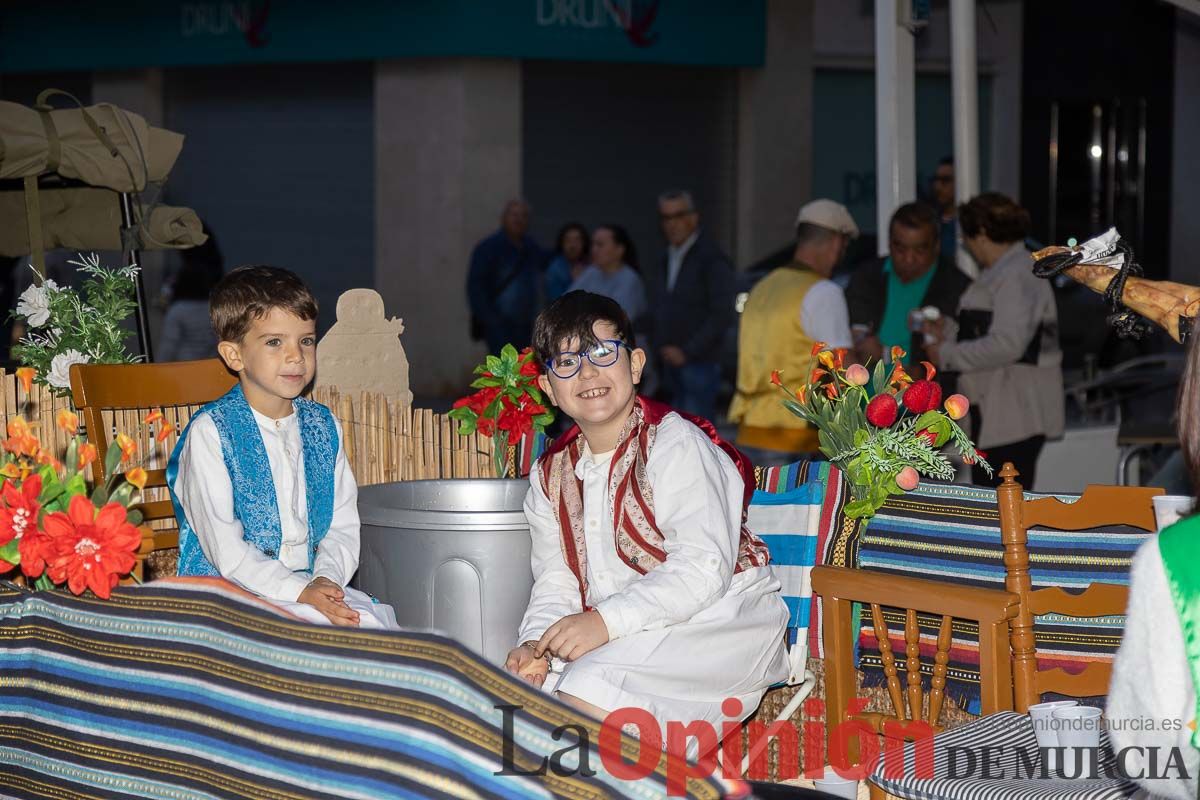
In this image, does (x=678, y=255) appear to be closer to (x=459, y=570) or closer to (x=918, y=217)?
(x=918, y=217)

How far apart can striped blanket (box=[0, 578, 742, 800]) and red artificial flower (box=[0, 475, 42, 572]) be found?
11 centimetres

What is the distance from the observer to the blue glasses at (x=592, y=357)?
3.36 meters

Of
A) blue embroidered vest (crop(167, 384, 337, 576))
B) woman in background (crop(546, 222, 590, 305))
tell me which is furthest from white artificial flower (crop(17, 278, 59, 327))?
woman in background (crop(546, 222, 590, 305))

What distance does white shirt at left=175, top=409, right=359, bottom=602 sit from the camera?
351 centimetres

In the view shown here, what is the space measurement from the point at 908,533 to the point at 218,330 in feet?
5.67

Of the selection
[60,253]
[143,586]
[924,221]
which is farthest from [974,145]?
[60,253]

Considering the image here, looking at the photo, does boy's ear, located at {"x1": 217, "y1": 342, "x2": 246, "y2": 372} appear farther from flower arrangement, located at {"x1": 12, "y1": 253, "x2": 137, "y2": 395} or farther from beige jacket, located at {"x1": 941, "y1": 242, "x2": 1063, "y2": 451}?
beige jacket, located at {"x1": 941, "y1": 242, "x2": 1063, "y2": 451}

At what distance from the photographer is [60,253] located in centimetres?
1100

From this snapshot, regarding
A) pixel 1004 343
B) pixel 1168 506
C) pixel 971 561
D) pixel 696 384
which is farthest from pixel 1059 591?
pixel 696 384

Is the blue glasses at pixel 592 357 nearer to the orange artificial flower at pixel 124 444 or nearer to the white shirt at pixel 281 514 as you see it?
the white shirt at pixel 281 514

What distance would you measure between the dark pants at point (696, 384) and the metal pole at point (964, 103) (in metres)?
1.54

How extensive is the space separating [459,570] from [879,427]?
111cm

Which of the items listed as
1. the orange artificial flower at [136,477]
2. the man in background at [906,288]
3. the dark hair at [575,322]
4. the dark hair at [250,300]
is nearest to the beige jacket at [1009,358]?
the man in background at [906,288]

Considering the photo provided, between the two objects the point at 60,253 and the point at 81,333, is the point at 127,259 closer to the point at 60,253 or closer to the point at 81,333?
the point at 81,333
